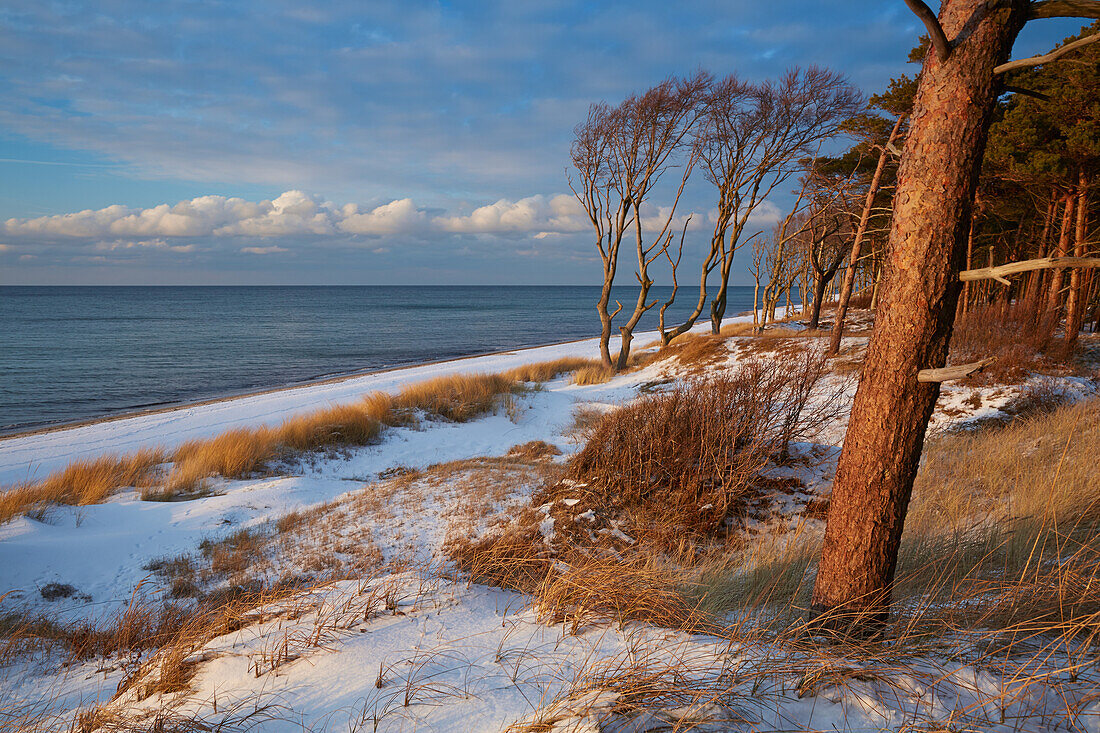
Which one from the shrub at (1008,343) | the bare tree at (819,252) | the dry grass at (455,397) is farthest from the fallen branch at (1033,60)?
the bare tree at (819,252)

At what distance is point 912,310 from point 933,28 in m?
1.15

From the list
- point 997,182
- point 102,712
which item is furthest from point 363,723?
point 997,182

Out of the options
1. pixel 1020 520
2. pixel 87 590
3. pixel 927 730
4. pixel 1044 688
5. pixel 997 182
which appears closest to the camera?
pixel 927 730

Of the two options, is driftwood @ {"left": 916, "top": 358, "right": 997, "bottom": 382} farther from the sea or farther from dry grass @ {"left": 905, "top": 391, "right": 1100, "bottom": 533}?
the sea

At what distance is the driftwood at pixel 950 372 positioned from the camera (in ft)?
6.52

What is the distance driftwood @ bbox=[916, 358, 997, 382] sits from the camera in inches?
78.2

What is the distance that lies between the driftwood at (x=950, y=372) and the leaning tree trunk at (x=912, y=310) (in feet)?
0.27

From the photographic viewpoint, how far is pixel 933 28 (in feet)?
7.01

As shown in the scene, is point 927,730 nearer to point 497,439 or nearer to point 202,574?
point 202,574

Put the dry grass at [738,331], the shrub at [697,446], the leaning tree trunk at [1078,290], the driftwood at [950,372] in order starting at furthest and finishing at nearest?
the dry grass at [738,331], the leaning tree trunk at [1078,290], the shrub at [697,446], the driftwood at [950,372]

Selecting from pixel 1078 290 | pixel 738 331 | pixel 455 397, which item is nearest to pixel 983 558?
pixel 455 397

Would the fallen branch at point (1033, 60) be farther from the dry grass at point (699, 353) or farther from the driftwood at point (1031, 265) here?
the dry grass at point (699, 353)

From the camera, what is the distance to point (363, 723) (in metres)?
2.14

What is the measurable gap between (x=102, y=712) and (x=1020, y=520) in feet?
19.6
